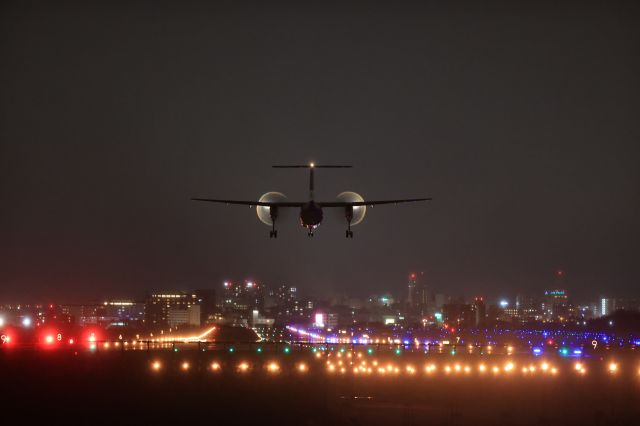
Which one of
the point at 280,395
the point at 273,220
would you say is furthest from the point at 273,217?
the point at 280,395

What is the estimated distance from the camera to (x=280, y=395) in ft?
275

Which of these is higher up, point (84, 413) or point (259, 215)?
point (259, 215)

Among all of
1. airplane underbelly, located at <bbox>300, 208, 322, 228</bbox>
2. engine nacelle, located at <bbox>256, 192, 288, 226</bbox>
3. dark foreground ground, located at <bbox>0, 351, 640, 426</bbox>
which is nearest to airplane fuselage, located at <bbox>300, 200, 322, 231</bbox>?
airplane underbelly, located at <bbox>300, 208, 322, 228</bbox>

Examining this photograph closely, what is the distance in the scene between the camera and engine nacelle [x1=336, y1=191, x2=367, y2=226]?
69.1m

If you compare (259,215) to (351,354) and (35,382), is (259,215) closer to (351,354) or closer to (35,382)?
(35,382)

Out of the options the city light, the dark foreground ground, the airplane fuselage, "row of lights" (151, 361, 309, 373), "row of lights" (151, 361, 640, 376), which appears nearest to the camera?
the airplane fuselage

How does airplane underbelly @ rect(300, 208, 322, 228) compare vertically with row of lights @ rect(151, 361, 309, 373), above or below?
above

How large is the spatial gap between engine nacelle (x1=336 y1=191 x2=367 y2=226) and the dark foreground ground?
56.9 ft

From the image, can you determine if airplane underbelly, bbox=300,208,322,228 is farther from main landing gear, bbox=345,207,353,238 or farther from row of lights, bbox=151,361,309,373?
row of lights, bbox=151,361,309,373

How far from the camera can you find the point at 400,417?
73.8 metres

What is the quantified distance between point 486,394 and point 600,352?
141ft

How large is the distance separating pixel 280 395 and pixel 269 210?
75.8ft

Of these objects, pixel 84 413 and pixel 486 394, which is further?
pixel 486 394

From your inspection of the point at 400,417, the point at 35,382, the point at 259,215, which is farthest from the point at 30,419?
the point at 400,417
